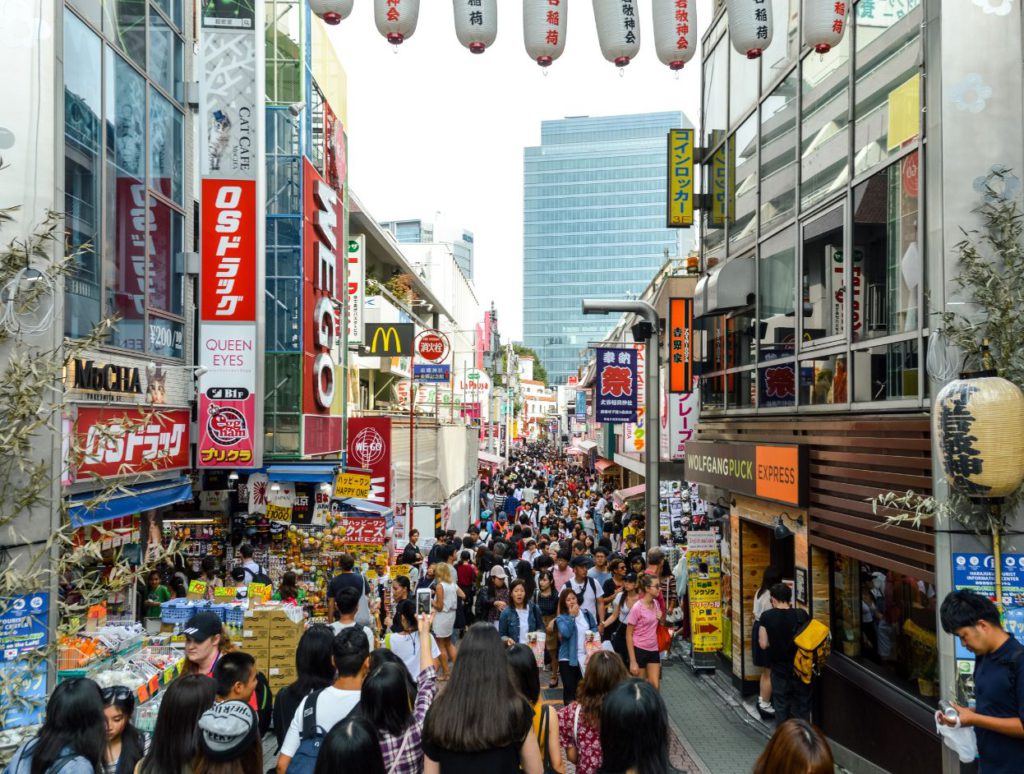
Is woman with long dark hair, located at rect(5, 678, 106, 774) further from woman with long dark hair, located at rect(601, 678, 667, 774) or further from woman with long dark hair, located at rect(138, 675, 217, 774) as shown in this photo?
woman with long dark hair, located at rect(601, 678, 667, 774)

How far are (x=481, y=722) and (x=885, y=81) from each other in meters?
7.75

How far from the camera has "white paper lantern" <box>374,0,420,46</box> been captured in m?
8.23

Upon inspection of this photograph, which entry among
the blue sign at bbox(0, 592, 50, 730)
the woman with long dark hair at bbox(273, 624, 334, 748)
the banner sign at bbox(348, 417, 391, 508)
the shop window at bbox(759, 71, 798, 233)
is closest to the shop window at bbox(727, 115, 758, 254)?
the shop window at bbox(759, 71, 798, 233)

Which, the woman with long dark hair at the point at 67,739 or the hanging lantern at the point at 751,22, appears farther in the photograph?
the hanging lantern at the point at 751,22

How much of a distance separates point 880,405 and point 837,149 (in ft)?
10.1

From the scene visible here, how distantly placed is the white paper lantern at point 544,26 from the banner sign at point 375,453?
47.9 ft

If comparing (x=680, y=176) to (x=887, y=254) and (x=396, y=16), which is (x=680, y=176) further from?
(x=396, y=16)

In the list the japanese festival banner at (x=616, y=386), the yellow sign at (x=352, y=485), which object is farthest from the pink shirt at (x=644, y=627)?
the japanese festival banner at (x=616, y=386)

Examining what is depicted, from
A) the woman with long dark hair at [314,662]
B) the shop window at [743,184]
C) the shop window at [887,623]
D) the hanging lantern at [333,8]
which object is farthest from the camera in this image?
the shop window at [743,184]

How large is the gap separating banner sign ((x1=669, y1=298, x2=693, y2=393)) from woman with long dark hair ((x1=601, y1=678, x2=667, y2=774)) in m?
12.7

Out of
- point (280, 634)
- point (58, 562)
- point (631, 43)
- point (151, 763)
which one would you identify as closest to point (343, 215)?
point (280, 634)

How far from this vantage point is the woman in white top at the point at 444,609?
41.1 feet

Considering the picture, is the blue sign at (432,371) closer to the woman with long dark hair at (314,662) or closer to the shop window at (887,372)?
the shop window at (887,372)

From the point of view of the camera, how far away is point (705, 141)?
16875mm
